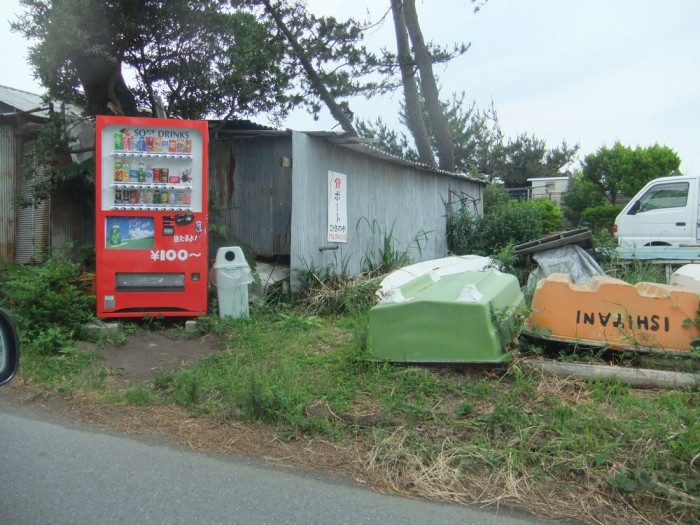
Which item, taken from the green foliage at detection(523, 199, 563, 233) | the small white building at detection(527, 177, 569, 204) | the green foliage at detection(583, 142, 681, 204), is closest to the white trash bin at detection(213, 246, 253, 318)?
the green foliage at detection(523, 199, 563, 233)

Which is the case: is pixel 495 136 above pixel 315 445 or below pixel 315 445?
above

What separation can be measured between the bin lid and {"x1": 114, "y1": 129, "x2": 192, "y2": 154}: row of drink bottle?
1.35 m

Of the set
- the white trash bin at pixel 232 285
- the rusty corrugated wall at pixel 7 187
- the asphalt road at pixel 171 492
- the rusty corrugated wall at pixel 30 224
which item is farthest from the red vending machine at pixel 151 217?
the rusty corrugated wall at pixel 7 187

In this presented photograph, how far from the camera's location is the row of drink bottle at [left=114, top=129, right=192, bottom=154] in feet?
23.8

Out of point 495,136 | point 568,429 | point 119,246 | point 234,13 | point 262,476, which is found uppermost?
point 495,136

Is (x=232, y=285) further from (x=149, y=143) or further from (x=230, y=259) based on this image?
(x=149, y=143)

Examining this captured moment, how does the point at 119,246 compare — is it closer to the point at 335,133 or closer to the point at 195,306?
the point at 195,306

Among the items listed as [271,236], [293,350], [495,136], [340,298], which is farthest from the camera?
[495,136]

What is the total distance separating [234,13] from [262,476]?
8778 millimetres

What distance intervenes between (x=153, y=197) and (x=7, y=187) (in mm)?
4482

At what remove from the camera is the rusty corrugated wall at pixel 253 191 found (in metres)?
9.31

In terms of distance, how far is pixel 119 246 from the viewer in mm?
7211

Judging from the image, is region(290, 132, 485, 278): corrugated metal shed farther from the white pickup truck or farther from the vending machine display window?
the white pickup truck

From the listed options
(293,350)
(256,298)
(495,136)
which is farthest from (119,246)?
(495,136)
